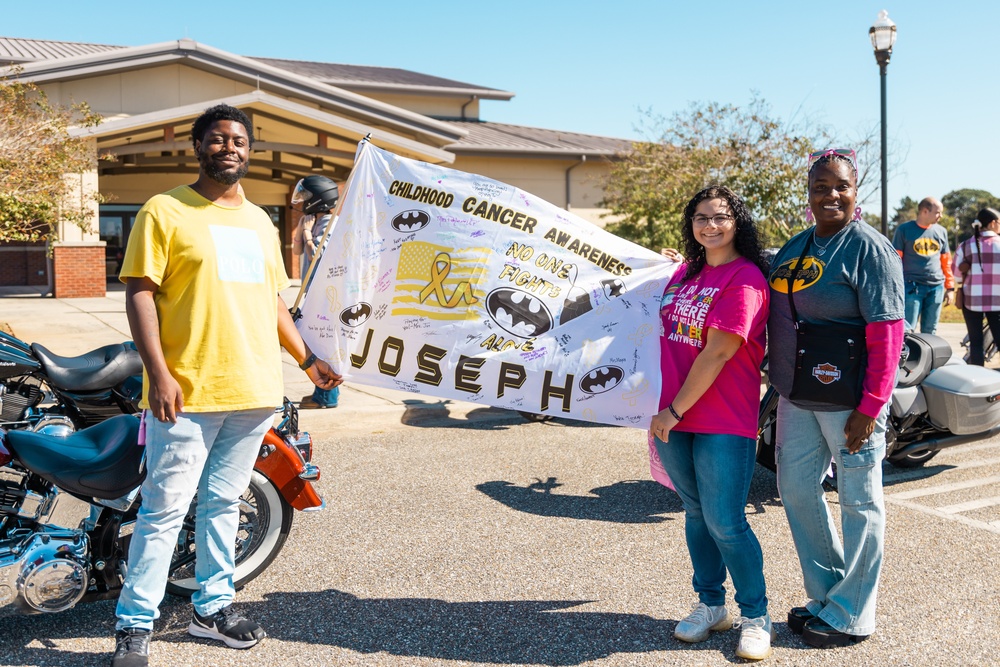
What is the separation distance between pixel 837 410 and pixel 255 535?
2627 mm

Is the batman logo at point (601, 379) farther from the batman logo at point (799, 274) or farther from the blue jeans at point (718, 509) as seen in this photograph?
the batman logo at point (799, 274)

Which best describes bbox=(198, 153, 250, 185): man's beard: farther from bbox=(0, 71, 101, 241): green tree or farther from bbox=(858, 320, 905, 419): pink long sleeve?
bbox=(0, 71, 101, 241): green tree

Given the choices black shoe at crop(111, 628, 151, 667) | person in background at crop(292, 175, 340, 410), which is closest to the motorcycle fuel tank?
person in background at crop(292, 175, 340, 410)

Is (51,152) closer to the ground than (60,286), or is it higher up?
higher up

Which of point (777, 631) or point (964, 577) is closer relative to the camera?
point (777, 631)

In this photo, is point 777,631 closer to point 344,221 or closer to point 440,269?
point 440,269

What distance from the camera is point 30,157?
Answer: 14.4 metres

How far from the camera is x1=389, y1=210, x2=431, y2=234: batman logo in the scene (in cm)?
421

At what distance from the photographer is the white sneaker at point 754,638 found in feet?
11.3

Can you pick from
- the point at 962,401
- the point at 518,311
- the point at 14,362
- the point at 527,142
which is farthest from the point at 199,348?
the point at 527,142

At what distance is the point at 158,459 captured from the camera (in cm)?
324

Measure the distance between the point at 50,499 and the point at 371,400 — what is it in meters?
5.03

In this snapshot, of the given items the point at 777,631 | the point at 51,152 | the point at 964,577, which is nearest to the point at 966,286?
the point at 964,577

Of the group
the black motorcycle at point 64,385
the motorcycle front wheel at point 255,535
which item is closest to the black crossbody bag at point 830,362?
the motorcycle front wheel at point 255,535
